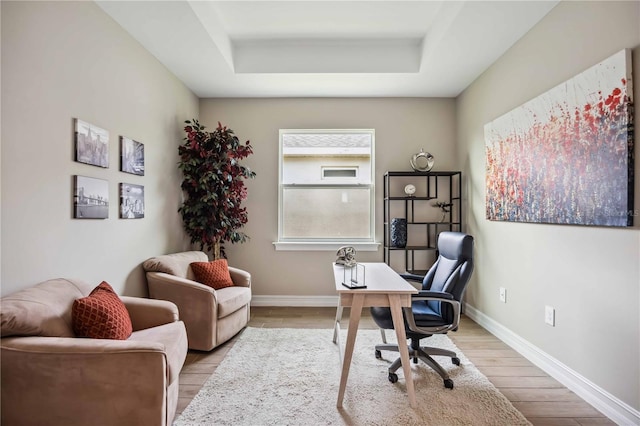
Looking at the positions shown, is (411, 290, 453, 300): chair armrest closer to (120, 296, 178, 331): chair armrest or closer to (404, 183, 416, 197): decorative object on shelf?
(120, 296, 178, 331): chair armrest

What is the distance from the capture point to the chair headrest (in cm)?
243

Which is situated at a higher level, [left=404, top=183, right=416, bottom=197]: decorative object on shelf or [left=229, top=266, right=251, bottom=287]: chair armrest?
[left=404, top=183, right=416, bottom=197]: decorative object on shelf

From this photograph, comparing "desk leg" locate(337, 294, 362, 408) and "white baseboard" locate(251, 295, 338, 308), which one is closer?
"desk leg" locate(337, 294, 362, 408)

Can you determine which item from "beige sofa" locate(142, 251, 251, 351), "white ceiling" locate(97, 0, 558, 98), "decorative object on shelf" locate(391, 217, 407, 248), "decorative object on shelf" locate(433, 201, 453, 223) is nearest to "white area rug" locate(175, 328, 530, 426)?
"beige sofa" locate(142, 251, 251, 351)

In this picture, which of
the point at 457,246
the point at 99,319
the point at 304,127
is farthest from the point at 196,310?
the point at 304,127

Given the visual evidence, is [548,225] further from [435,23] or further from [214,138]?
[214,138]

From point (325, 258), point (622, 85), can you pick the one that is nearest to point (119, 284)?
point (325, 258)

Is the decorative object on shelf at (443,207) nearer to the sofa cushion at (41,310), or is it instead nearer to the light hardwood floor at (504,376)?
the light hardwood floor at (504,376)

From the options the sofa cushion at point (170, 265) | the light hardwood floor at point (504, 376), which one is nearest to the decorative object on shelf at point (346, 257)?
the light hardwood floor at point (504, 376)

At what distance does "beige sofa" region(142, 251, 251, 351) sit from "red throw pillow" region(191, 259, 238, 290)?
0.17 metres

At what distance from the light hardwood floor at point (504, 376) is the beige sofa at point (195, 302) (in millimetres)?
139

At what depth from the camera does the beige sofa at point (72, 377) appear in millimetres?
1478

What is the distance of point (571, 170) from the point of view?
2234 mm

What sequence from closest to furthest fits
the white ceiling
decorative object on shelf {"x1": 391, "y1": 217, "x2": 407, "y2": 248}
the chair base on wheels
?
1. the chair base on wheels
2. the white ceiling
3. decorative object on shelf {"x1": 391, "y1": 217, "x2": 407, "y2": 248}
